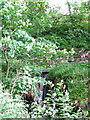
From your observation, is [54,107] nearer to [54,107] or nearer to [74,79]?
[54,107]

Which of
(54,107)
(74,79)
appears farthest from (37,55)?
(74,79)

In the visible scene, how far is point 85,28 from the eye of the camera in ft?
13.0

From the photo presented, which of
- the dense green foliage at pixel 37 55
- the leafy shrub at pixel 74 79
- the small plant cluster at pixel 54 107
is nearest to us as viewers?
the small plant cluster at pixel 54 107

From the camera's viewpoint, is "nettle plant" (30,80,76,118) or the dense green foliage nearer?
"nettle plant" (30,80,76,118)

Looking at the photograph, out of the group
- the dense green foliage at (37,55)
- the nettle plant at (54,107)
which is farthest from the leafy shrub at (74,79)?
the nettle plant at (54,107)

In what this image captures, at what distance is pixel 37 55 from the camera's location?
203 centimetres

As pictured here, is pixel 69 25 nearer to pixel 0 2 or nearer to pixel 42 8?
pixel 42 8

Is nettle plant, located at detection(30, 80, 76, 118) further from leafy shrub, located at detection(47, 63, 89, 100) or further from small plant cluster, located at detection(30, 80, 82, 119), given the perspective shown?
leafy shrub, located at detection(47, 63, 89, 100)

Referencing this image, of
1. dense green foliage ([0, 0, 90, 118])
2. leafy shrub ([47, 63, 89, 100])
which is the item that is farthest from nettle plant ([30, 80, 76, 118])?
leafy shrub ([47, 63, 89, 100])

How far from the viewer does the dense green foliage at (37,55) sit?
1.62m

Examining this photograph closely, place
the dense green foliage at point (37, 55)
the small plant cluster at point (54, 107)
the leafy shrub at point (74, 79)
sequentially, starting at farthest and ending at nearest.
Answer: the leafy shrub at point (74, 79) → the dense green foliage at point (37, 55) → the small plant cluster at point (54, 107)

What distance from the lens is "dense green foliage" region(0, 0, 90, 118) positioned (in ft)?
5.32

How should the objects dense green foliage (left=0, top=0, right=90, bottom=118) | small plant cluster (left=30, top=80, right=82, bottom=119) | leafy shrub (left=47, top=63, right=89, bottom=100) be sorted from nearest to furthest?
1. small plant cluster (left=30, top=80, right=82, bottom=119)
2. dense green foliage (left=0, top=0, right=90, bottom=118)
3. leafy shrub (left=47, top=63, right=89, bottom=100)

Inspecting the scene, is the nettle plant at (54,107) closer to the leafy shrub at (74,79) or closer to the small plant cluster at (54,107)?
the small plant cluster at (54,107)
